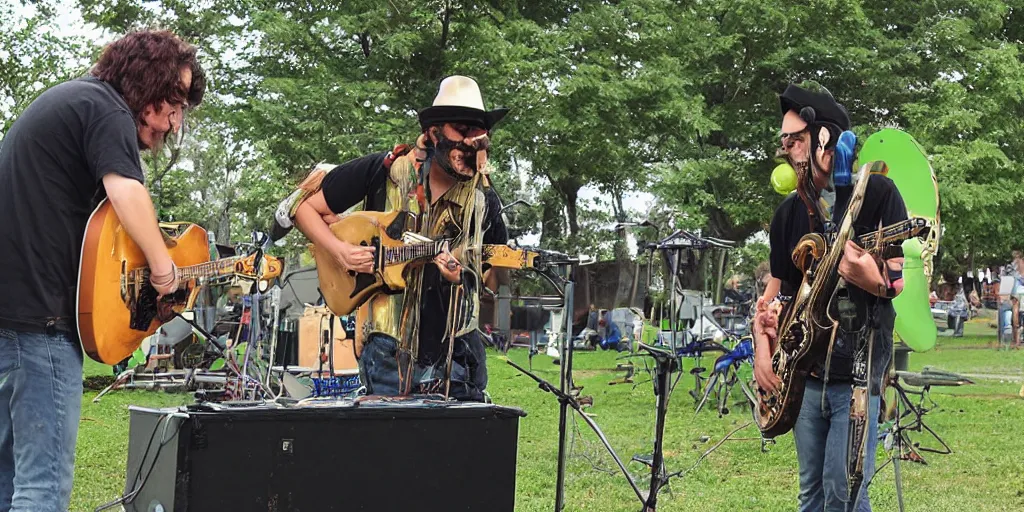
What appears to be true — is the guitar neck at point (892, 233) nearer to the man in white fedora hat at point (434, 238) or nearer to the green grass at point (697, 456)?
the man in white fedora hat at point (434, 238)

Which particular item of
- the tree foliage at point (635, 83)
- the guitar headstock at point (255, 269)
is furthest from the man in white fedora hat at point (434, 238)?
the tree foliage at point (635, 83)

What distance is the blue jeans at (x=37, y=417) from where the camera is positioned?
3305 millimetres

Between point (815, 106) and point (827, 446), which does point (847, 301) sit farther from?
point (815, 106)

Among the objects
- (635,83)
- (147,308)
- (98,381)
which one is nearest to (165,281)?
(147,308)

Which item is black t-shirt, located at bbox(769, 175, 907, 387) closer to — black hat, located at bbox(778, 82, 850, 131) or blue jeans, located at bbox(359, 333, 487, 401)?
black hat, located at bbox(778, 82, 850, 131)

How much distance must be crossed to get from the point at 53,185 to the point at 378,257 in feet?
5.62

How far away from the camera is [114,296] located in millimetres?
3650

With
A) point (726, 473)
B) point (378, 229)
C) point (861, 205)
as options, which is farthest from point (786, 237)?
point (726, 473)

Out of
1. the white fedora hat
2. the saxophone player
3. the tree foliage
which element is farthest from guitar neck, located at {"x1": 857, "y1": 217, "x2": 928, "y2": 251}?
the tree foliage

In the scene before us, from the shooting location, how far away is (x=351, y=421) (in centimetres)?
383

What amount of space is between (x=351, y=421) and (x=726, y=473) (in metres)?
5.16

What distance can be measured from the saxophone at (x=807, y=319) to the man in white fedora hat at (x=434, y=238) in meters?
1.31

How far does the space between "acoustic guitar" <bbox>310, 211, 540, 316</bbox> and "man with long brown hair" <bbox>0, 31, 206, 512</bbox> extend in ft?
4.66

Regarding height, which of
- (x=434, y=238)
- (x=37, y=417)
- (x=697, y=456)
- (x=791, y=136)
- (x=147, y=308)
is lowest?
(x=697, y=456)
